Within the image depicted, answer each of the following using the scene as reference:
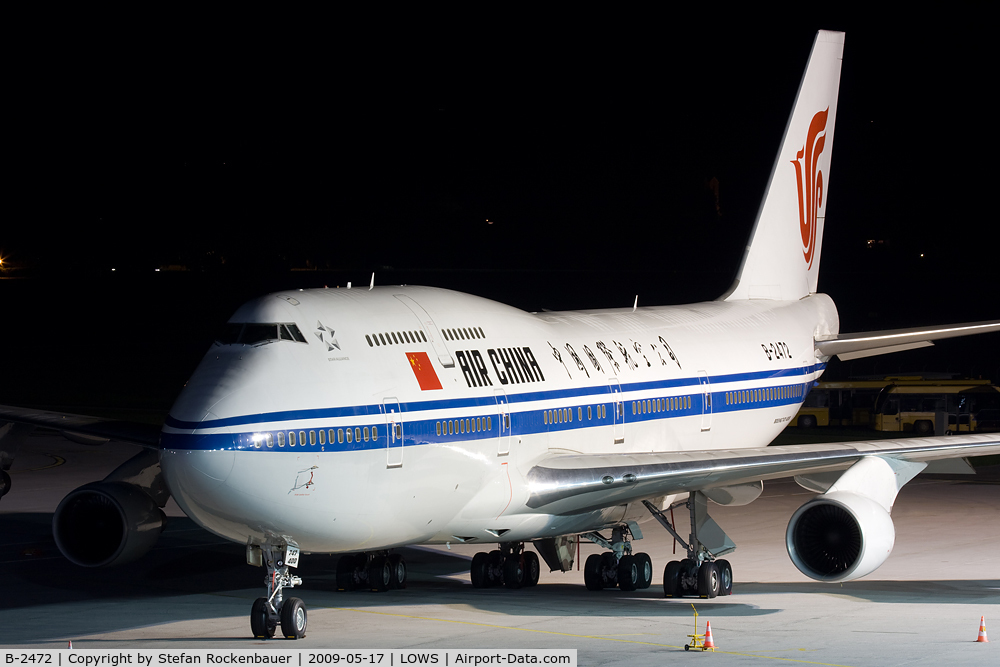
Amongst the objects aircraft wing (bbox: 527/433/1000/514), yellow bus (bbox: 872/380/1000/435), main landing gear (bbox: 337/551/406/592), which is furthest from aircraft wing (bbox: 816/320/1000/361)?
yellow bus (bbox: 872/380/1000/435)

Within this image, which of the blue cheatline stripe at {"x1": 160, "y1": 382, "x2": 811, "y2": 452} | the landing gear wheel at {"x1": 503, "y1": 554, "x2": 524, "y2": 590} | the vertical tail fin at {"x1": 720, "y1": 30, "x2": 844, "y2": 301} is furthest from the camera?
the vertical tail fin at {"x1": 720, "y1": 30, "x2": 844, "y2": 301}

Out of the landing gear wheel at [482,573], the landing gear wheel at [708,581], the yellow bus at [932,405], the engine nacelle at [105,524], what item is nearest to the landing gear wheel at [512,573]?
the landing gear wheel at [482,573]

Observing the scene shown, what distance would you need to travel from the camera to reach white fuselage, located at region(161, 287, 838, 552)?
1684cm

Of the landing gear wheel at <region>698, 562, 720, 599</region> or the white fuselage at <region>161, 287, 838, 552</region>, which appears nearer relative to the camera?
the white fuselage at <region>161, 287, 838, 552</region>

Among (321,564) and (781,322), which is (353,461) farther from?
(781,322)

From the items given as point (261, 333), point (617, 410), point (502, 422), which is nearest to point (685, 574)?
point (617, 410)

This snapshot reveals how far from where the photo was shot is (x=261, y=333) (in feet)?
58.4

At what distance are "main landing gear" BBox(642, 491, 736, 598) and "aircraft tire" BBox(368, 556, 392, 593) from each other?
518 cm

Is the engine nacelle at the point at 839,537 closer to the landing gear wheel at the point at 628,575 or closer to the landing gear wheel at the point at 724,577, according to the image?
the landing gear wheel at the point at 724,577

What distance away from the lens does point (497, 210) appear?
11119 centimetres

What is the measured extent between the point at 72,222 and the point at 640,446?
9469cm

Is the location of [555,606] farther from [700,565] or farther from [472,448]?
[472,448]

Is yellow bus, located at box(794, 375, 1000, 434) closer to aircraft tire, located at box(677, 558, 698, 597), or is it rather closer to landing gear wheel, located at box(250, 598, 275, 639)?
aircraft tire, located at box(677, 558, 698, 597)

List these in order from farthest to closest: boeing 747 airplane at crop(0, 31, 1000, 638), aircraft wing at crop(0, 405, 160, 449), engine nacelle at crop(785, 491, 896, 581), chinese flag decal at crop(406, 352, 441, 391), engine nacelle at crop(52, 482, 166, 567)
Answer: aircraft wing at crop(0, 405, 160, 449) < engine nacelle at crop(52, 482, 166, 567) < engine nacelle at crop(785, 491, 896, 581) < chinese flag decal at crop(406, 352, 441, 391) < boeing 747 airplane at crop(0, 31, 1000, 638)
